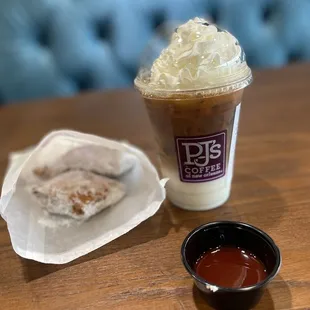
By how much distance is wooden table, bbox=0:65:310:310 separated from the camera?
0.51m

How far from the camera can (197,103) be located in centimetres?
59

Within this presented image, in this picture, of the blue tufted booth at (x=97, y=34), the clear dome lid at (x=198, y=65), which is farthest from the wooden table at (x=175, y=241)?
the blue tufted booth at (x=97, y=34)

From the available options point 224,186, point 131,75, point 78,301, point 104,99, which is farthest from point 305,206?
point 131,75

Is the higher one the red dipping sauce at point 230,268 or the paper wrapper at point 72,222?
the red dipping sauce at point 230,268

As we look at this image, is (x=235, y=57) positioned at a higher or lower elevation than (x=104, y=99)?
higher

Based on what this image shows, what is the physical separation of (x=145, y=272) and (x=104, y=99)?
74cm

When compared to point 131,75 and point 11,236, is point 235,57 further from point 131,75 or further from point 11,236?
point 131,75

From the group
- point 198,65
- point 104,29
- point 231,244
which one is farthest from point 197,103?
point 104,29

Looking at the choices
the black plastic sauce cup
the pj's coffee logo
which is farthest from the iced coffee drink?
the black plastic sauce cup

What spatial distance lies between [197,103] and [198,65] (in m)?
0.05

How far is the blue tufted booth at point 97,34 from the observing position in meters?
1.37

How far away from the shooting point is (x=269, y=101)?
1096 mm

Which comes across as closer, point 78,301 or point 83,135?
point 78,301

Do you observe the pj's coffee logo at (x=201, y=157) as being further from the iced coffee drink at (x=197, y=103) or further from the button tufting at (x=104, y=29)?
the button tufting at (x=104, y=29)
